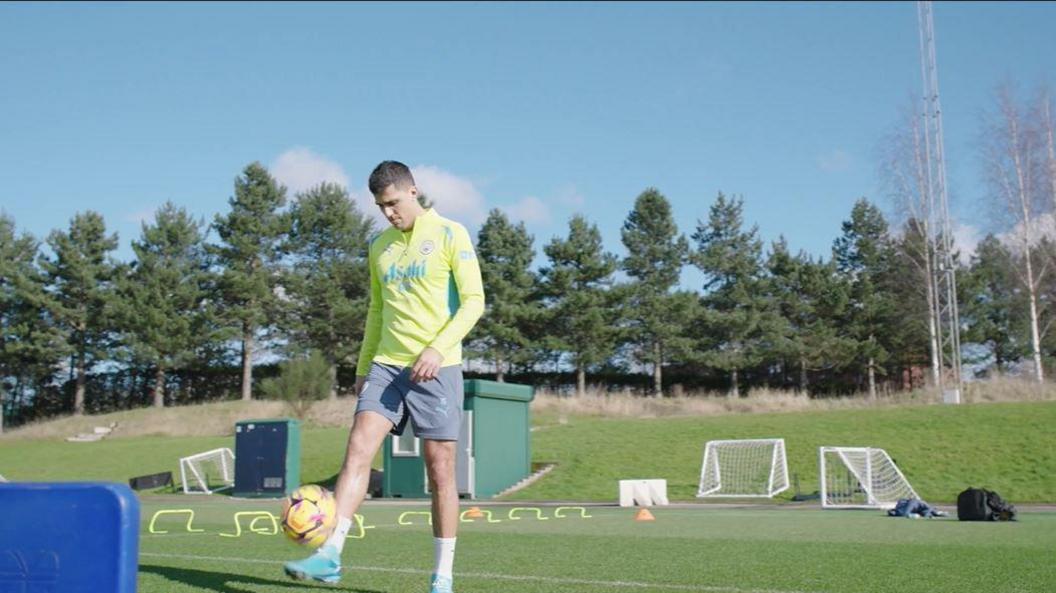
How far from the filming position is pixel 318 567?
430cm

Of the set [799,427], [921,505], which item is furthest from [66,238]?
[921,505]

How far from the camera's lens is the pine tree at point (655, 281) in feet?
168

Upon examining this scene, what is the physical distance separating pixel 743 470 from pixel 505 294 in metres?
30.3

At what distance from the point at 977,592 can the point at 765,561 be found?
1.61 metres

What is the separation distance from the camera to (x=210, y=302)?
54906 millimetres

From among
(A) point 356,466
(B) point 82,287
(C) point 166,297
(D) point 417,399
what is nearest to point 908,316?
(C) point 166,297

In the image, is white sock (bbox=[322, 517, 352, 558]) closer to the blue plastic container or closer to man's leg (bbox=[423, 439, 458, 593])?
man's leg (bbox=[423, 439, 458, 593])

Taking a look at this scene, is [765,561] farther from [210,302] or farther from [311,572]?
[210,302]

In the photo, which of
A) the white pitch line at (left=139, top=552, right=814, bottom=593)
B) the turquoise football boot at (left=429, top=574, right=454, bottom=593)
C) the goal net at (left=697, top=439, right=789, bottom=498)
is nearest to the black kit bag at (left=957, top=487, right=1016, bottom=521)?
the goal net at (left=697, top=439, right=789, bottom=498)

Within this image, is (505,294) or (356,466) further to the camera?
(505,294)

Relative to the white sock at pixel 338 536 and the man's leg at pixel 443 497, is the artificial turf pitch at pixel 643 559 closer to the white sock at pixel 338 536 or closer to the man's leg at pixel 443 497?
the white sock at pixel 338 536


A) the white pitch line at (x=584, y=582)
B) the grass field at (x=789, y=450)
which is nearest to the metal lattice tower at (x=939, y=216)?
the grass field at (x=789, y=450)

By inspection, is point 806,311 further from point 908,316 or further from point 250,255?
point 250,255

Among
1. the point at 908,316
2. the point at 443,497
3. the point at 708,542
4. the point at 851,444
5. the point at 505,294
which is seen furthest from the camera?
the point at 505,294
